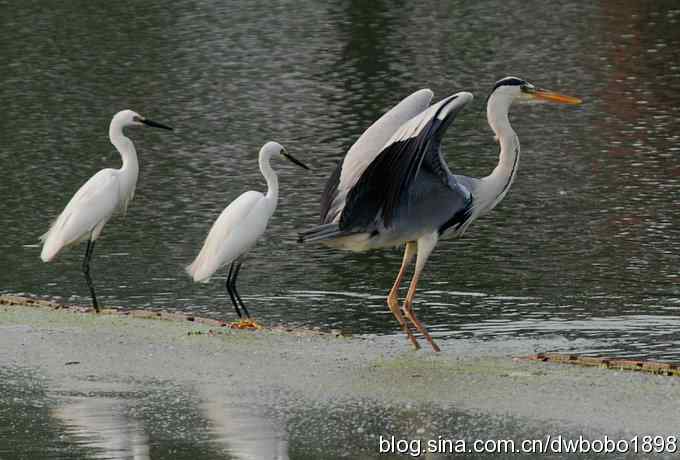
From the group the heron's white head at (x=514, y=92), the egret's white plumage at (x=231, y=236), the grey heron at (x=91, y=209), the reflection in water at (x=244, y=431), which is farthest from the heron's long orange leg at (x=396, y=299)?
the grey heron at (x=91, y=209)

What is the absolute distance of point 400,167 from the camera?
29.1 ft

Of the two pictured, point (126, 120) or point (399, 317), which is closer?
point (399, 317)

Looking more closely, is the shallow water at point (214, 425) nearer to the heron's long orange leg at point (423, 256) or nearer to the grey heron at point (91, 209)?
the heron's long orange leg at point (423, 256)

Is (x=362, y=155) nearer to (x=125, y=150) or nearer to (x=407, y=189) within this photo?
(x=407, y=189)

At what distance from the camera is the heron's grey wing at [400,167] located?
865 centimetres

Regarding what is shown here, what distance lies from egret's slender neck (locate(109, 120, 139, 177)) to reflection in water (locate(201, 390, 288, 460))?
3949 mm

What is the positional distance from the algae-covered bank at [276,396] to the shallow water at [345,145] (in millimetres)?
1599

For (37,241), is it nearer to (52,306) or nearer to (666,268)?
(52,306)

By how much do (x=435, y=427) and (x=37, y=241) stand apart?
735 centimetres

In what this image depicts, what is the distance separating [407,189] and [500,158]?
799 millimetres

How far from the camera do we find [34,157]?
59.7 ft

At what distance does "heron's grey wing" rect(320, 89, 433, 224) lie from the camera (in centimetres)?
967

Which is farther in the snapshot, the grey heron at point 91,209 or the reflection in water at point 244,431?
the grey heron at point 91,209

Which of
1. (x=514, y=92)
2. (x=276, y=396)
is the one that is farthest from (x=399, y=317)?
(x=276, y=396)
